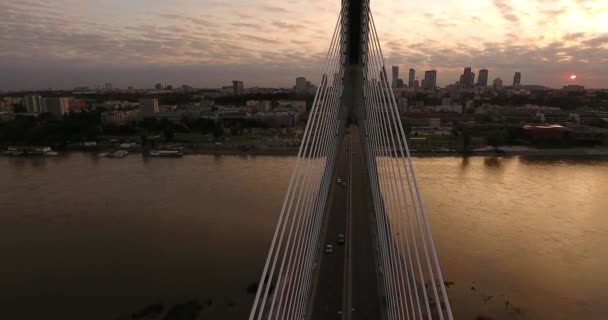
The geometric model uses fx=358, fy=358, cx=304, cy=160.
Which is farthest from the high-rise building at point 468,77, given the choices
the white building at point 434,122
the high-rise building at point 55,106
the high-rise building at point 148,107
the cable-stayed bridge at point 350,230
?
→ the cable-stayed bridge at point 350,230

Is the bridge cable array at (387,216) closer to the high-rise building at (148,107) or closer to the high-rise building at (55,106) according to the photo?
the high-rise building at (148,107)

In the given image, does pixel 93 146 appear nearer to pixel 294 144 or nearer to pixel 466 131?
pixel 294 144

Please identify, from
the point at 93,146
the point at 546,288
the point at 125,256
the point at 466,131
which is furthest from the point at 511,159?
the point at 93,146

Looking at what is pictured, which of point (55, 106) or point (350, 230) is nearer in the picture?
point (350, 230)

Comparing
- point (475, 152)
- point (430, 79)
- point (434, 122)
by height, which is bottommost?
point (475, 152)

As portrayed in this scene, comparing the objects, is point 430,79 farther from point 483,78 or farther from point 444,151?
point 444,151

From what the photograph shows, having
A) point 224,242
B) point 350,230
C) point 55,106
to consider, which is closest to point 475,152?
point 350,230

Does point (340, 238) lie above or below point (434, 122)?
below
